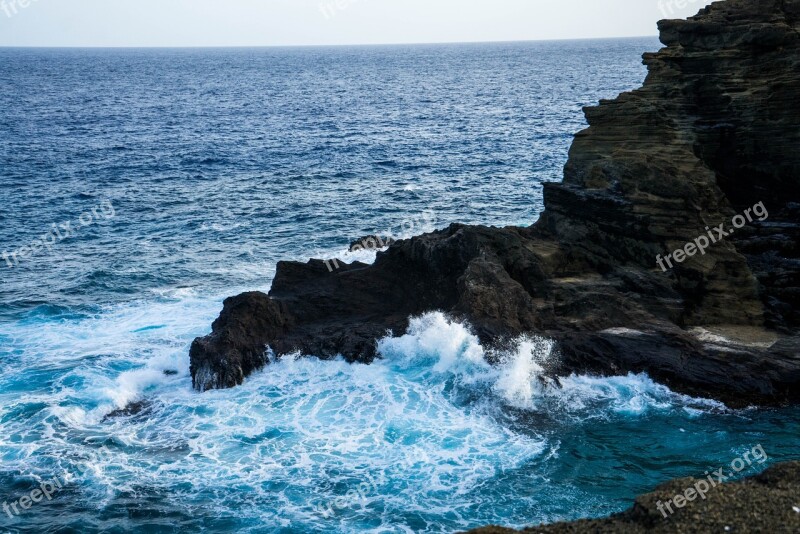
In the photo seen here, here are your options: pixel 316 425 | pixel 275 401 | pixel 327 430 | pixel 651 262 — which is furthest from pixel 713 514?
pixel 651 262

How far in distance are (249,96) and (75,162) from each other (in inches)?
2800

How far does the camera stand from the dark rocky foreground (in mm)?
16234

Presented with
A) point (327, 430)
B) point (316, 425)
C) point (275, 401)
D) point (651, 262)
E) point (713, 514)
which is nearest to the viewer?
point (713, 514)

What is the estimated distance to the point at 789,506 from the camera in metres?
16.6

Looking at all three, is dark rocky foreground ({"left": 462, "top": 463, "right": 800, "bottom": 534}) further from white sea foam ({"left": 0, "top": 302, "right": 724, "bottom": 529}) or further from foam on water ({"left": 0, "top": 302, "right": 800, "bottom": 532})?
white sea foam ({"left": 0, "top": 302, "right": 724, "bottom": 529})

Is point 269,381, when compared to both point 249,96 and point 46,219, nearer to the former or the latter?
point 46,219

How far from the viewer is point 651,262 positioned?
3206 cm

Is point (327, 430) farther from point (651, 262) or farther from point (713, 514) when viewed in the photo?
point (651, 262)

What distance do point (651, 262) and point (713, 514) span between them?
16831 mm

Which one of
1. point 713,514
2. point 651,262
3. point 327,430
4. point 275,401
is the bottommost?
point 327,430

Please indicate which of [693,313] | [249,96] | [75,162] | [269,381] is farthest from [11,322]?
[249,96]

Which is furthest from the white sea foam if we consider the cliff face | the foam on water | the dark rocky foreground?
the dark rocky foreground

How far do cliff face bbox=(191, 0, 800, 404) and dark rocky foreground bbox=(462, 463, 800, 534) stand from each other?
10508 mm

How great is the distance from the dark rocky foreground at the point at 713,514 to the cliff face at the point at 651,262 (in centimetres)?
1051
